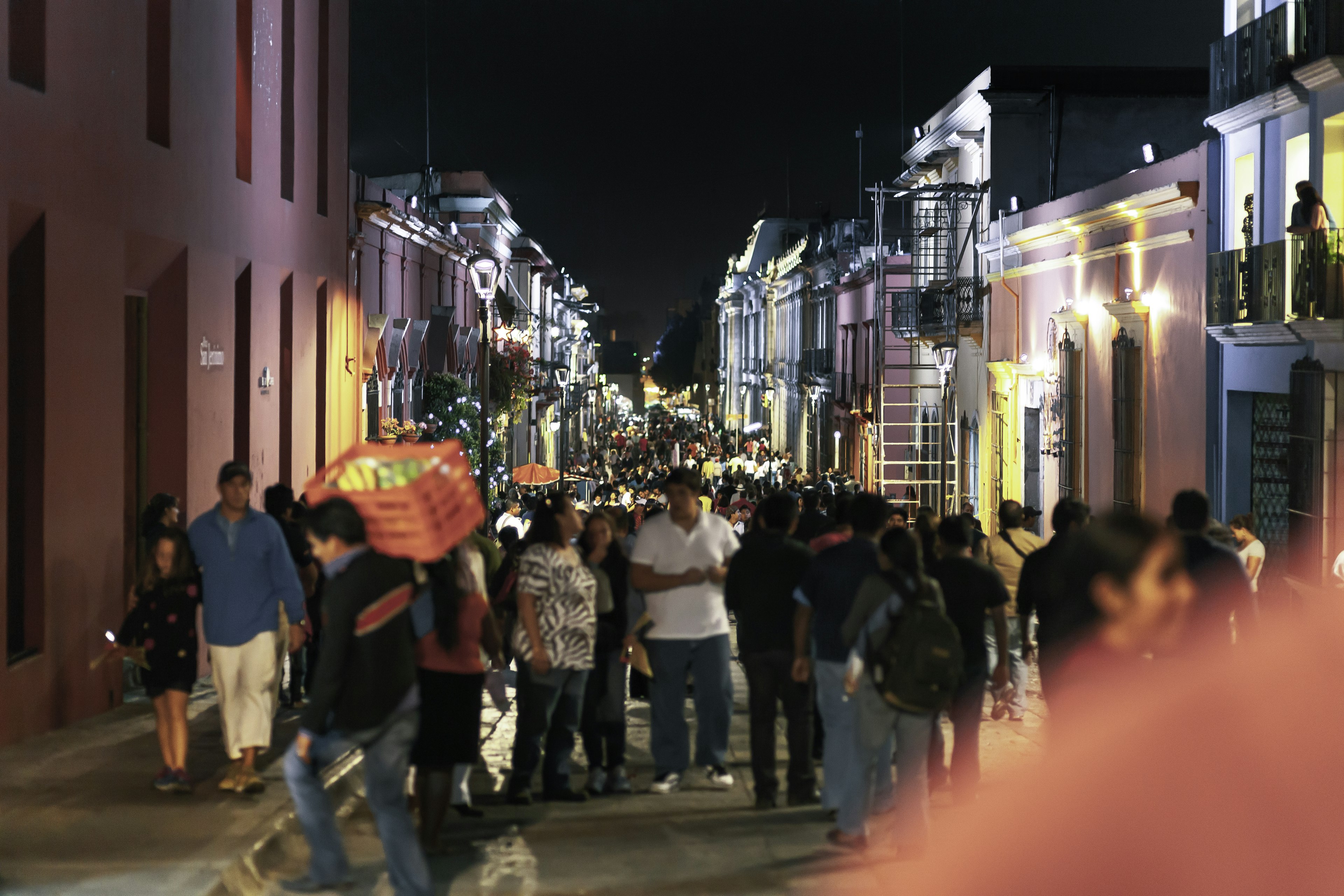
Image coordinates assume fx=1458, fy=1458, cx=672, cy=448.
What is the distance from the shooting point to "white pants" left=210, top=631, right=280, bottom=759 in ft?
25.7

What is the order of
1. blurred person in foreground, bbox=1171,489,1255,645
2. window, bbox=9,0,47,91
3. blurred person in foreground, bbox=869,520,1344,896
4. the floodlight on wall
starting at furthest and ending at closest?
the floodlight on wall → window, bbox=9,0,47,91 → blurred person in foreground, bbox=1171,489,1255,645 → blurred person in foreground, bbox=869,520,1344,896

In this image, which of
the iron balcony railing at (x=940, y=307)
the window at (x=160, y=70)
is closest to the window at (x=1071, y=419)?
the iron balcony railing at (x=940, y=307)

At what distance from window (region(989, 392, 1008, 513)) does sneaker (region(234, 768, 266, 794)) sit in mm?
20123

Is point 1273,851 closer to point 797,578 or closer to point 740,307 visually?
point 797,578

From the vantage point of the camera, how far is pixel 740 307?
81.3m

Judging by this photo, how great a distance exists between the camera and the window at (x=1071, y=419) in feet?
71.6

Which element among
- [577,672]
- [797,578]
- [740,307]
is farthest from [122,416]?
[740,307]

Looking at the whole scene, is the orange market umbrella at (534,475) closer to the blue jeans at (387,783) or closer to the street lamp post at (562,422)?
the street lamp post at (562,422)

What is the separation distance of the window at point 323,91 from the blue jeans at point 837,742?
12933 millimetres

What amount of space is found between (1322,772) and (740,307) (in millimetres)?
75142

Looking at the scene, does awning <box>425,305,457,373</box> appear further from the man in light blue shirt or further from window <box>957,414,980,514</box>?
the man in light blue shirt

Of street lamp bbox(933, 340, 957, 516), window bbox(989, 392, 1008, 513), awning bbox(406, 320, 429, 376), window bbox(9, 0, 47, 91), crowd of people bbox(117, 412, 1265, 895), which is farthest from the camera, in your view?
window bbox(989, 392, 1008, 513)

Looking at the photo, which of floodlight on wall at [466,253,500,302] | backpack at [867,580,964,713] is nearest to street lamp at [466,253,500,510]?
floodlight on wall at [466,253,500,302]

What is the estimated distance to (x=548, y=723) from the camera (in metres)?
7.82
